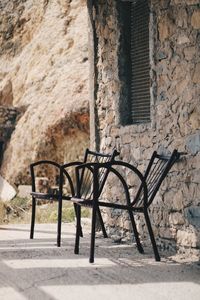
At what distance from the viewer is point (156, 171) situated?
5395mm

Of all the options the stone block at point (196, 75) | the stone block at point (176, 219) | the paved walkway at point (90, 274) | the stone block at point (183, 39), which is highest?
the stone block at point (183, 39)

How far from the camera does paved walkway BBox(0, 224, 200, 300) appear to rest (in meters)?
3.76

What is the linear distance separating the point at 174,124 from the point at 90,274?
157cm

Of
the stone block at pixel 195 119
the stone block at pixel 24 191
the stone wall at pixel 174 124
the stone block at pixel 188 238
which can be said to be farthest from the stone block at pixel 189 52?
the stone block at pixel 24 191

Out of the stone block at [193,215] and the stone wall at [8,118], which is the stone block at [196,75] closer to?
the stone block at [193,215]

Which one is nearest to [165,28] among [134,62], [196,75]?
[196,75]

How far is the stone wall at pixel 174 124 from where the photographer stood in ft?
16.2

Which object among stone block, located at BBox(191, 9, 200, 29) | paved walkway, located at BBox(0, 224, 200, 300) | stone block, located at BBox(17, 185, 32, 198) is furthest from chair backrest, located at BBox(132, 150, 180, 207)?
stone block, located at BBox(17, 185, 32, 198)

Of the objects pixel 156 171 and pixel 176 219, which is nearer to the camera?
pixel 176 219

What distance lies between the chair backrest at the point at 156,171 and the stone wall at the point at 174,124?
3.6 inches

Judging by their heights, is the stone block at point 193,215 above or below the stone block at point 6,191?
above

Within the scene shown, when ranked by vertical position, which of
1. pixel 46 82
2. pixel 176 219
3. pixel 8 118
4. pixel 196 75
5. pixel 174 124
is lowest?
pixel 176 219

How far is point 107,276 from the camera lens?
14.1 ft

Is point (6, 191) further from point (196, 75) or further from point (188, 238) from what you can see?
point (196, 75)
